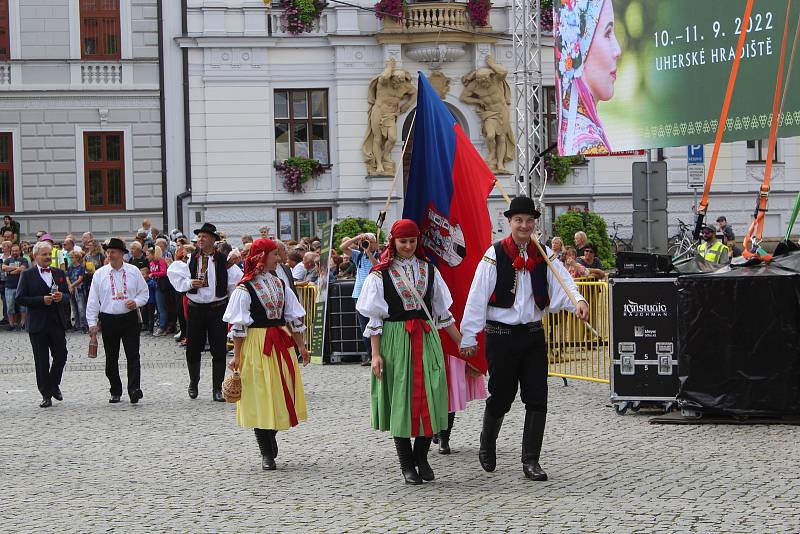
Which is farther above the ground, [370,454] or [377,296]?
[377,296]

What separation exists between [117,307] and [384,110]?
61.5ft

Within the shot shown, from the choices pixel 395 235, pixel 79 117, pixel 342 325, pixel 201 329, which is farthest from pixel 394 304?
pixel 79 117

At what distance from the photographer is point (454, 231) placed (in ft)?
35.7

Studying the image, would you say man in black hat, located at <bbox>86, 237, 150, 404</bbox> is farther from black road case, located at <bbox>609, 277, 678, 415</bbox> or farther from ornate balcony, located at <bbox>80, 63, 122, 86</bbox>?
ornate balcony, located at <bbox>80, 63, 122, 86</bbox>

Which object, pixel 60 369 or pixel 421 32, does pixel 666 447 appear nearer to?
pixel 60 369

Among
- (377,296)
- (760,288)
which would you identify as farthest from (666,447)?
(377,296)

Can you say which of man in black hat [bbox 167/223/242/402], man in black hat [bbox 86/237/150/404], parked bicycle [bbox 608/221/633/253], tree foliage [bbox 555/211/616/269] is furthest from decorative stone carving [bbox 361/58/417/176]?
man in black hat [bbox 86/237/150/404]

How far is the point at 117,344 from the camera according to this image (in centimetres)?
1548

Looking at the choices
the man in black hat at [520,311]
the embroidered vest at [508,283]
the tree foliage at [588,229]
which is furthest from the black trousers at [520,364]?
the tree foliage at [588,229]

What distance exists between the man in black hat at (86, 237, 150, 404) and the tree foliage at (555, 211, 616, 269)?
18.0m

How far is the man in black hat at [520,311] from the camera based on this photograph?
9.73m

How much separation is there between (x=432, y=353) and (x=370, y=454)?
1648 mm

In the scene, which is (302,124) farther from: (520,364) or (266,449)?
(520,364)

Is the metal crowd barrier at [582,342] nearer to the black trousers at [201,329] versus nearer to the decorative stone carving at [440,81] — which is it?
the black trousers at [201,329]
